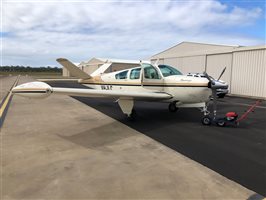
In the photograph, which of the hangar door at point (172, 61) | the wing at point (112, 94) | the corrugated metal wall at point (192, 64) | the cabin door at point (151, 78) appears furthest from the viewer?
the hangar door at point (172, 61)

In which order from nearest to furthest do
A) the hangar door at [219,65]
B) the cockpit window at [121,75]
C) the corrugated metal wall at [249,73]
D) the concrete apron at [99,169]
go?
1. the concrete apron at [99,169]
2. the cockpit window at [121,75]
3. the corrugated metal wall at [249,73]
4. the hangar door at [219,65]

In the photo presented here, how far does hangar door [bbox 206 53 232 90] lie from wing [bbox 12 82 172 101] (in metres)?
15.6

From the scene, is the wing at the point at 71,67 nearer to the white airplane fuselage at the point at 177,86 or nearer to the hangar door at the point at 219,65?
the white airplane fuselage at the point at 177,86

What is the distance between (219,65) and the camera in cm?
2366

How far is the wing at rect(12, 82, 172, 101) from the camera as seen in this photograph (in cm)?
649

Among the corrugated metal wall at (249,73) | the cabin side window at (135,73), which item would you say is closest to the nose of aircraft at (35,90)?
the cabin side window at (135,73)

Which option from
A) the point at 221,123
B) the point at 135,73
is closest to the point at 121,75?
the point at 135,73

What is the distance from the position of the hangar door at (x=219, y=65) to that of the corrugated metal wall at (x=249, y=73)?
624 millimetres

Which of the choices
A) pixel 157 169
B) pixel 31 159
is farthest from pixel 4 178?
pixel 157 169

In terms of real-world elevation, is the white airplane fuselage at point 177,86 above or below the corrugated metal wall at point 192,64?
below

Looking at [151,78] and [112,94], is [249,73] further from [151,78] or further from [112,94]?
[112,94]

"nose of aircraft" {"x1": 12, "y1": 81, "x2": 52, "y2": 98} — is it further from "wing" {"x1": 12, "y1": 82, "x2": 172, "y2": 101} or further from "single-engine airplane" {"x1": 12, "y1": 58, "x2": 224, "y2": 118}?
"single-engine airplane" {"x1": 12, "y1": 58, "x2": 224, "y2": 118}

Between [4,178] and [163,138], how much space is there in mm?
4078

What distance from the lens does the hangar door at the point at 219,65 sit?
889 inches
